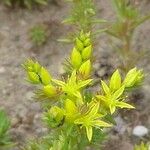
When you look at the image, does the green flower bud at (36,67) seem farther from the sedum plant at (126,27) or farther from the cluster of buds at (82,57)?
the sedum plant at (126,27)

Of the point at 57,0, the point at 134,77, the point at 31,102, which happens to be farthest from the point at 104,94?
the point at 57,0

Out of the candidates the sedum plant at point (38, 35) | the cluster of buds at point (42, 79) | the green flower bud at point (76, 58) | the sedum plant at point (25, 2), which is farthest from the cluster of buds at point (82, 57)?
the sedum plant at point (25, 2)

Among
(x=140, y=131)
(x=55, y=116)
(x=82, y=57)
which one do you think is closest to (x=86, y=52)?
(x=82, y=57)

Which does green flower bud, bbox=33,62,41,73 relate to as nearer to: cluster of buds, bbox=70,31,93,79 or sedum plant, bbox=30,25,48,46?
cluster of buds, bbox=70,31,93,79

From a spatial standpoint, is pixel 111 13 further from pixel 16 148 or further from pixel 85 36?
pixel 85 36

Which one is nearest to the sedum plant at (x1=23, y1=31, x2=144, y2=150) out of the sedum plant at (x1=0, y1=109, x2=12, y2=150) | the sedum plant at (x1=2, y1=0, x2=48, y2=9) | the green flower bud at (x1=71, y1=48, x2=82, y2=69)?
the green flower bud at (x1=71, y1=48, x2=82, y2=69)

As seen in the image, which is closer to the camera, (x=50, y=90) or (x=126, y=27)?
(x=50, y=90)

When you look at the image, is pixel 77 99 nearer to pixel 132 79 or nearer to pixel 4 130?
pixel 132 79
